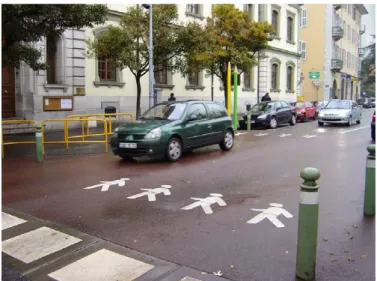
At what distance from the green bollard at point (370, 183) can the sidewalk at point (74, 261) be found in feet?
9.47

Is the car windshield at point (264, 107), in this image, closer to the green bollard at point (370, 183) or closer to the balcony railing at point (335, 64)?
the green bollard at point (370, 183)

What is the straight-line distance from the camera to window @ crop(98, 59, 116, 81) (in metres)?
21.7

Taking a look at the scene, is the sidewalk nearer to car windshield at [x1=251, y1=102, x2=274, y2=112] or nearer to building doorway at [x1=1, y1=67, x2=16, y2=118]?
building doorway at [x1=1, y1=67, x2=16, y2=118]

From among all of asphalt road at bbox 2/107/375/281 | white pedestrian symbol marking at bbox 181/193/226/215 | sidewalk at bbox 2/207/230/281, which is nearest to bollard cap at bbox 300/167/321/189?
asphalt road at bbox 2/107/375/281

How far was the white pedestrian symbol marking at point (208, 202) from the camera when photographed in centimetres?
645

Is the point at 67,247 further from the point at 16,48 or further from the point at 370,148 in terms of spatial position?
the point at 16,48

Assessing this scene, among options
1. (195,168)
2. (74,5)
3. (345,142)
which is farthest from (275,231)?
(345,142)

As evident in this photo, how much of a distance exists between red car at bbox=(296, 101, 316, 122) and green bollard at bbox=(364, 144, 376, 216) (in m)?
21.3

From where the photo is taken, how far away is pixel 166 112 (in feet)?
37.8

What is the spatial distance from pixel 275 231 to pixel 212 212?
3.82ft

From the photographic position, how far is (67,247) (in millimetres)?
4883

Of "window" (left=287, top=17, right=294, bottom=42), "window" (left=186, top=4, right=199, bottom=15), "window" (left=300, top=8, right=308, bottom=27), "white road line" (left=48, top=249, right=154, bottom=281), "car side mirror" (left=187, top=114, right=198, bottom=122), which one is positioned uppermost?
"window" (left=300, top=8, right=308, bottom=27)

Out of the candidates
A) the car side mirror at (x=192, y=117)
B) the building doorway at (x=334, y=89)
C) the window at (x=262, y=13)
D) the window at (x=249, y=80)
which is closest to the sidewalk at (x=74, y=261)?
the car side mirror at (x=192, y=117)

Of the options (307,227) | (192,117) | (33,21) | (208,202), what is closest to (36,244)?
(208,202)
